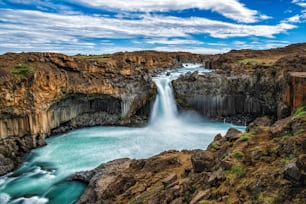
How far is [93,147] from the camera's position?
23.0 meters

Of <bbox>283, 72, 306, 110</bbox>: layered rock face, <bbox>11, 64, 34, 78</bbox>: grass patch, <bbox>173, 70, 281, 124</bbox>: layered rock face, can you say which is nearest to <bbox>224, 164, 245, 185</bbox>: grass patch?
<bbox>283, 72, 306, 110</bbox>: layered rock face

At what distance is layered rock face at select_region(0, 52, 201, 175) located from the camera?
21938 mm

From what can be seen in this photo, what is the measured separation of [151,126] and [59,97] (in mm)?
9178

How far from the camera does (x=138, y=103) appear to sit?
1232 inches

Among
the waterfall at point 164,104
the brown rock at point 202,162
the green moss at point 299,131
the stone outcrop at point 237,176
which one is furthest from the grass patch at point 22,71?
the green moss at point 299,131

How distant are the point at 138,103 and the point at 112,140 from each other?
24.5 ft

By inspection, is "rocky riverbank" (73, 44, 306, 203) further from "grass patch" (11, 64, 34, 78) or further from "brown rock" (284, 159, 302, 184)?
"grass patch" (11, 64, 34, 78)

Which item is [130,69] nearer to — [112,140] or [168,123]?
[168,123]

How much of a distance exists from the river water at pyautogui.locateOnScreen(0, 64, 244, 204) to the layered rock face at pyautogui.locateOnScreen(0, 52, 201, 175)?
3.79 ft

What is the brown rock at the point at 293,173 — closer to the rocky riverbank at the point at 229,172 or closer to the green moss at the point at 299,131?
the rocky riverbank at the point at 229,172

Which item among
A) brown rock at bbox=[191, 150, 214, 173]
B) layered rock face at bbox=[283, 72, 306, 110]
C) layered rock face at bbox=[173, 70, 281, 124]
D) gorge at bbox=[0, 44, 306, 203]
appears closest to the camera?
gorge at bbox=[0, 44, 306, 203]

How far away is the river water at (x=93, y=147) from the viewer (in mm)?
16219

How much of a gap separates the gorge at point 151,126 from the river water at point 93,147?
110mm

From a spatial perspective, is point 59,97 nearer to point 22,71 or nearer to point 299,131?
point 22,71
